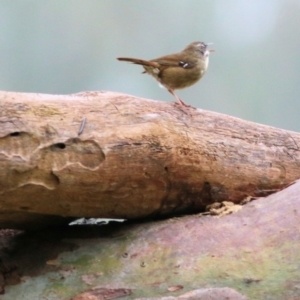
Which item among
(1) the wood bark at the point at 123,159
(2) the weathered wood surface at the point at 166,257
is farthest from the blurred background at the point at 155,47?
(2) the weathered wood surface at the point at 166,257

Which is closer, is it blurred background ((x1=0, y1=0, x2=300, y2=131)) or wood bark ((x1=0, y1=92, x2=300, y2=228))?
wood bark ((x1=0, y1=92, x2=300, y2=228))

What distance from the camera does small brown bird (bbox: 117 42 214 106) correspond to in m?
2.73

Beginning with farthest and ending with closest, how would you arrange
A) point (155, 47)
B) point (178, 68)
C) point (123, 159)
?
point (155, 47), point (178, 68), point (123, 159)

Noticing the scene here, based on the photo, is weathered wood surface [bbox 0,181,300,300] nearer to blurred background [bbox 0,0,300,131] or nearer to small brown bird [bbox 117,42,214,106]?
small brown bird [bbox 117,42,214,106]

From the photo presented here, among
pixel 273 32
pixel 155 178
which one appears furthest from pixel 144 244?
pixel 273 32

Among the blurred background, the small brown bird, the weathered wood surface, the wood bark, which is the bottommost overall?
the weathered wood surface

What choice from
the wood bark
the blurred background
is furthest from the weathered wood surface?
the blurred background

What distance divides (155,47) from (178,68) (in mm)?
991

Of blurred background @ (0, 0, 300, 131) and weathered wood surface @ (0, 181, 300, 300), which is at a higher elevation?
blurred background @ (0, 0, 300, 131)

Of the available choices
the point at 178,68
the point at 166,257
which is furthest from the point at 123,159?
the point at 178,68

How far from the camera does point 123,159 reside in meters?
1.96

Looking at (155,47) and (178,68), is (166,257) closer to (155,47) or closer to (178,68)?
(178,68)

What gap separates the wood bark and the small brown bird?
49cm

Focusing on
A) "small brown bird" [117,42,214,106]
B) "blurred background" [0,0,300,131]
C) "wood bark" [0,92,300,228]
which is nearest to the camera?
"wood bark" [0,92,300,228]
